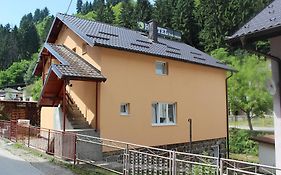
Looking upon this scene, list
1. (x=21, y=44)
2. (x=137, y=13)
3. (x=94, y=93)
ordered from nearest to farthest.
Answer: (x=94, y=93) < (x=137, y=13) < (x=21, y=44)

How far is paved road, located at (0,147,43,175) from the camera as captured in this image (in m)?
9.88

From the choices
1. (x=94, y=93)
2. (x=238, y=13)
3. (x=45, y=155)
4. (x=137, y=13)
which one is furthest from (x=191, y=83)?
(x=137, y=13)

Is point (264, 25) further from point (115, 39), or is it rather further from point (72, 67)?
point (115, 39)

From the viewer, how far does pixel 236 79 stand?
34.8 metres

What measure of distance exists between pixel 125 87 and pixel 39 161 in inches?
219

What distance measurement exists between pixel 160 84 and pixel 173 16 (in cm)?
4222

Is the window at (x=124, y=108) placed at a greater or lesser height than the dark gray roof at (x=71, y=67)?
lesser

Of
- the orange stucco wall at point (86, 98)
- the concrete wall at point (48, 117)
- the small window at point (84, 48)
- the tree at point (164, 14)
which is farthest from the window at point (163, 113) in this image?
the tree at point (164, 14)

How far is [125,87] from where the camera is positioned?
1552cm

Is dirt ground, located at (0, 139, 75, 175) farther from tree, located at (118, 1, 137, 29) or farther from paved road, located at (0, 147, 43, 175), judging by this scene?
tree, located at (118, 1, 137, 29)

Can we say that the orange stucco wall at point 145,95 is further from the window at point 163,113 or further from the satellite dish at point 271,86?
the satellite dish at point 271,86

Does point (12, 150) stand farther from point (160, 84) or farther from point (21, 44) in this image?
point (21, 44)

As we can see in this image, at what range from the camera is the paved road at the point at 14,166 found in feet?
32.4

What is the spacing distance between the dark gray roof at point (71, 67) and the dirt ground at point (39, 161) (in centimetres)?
320
